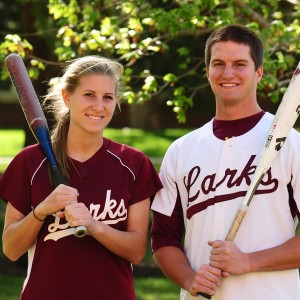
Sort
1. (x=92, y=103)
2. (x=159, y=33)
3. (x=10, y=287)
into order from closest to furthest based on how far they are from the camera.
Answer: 1. (x=92, y=103)
2. (x=159, y=33)
3. (x=10, y=287)

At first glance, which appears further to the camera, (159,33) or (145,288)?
(145,288)

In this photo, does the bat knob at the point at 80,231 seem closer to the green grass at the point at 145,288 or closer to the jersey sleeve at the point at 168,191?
the jersey sleeve at the point at 168,191

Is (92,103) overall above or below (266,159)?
above

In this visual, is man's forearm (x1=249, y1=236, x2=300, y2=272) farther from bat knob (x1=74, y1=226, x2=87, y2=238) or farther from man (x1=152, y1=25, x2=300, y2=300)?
bat knob (x1=74, y1=226, x2=87, y2=238)

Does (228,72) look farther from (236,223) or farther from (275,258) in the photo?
(275,258)

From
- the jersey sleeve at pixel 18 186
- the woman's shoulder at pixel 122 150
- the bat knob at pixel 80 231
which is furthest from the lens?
the woman's shoulder at pixel 122 150

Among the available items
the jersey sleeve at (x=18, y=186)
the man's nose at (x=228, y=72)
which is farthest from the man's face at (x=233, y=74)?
the jersey sleeve at (x=18, y=186)

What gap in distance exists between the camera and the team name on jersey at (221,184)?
4.19 m

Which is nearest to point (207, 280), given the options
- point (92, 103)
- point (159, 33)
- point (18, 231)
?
point (18, 231)

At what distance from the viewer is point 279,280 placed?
13.8 ft

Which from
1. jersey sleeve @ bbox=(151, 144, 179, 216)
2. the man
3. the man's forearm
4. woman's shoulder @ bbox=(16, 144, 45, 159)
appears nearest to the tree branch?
the man

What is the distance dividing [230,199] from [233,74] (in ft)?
2.10

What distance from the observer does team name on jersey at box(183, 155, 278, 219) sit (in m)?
4.19

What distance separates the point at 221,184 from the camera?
4277 millimetres
